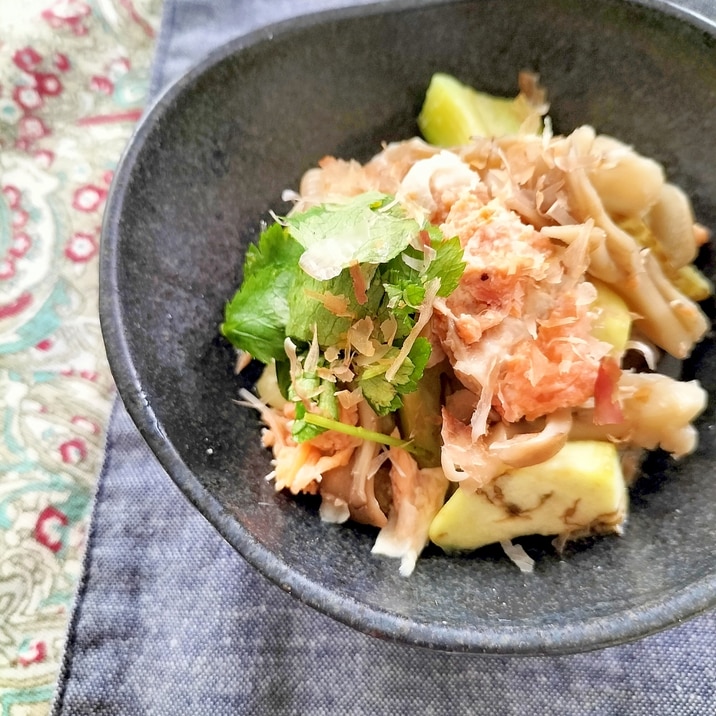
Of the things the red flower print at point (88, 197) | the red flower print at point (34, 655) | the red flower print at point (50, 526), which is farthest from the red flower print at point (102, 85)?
the red flower print at point (34, 655)

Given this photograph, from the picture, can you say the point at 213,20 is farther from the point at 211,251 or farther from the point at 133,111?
the point at 211,251

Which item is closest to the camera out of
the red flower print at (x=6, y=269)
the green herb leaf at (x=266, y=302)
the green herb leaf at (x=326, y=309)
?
the green herb leaf at (x=326, y=309)

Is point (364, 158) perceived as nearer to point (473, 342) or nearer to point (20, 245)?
point (473, 342)

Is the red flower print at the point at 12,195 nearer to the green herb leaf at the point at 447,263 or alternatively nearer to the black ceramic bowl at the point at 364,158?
the black ceramic bowl at the point at 364,158

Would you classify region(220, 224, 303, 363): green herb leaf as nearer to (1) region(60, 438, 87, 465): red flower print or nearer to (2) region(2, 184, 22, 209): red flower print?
(1) region(60, 438, 87, 465): red flower print

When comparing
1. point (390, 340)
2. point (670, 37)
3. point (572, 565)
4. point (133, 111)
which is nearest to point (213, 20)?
point (133, 111)

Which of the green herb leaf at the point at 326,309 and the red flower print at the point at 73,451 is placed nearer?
the green herb leaf at the point at 326,309
